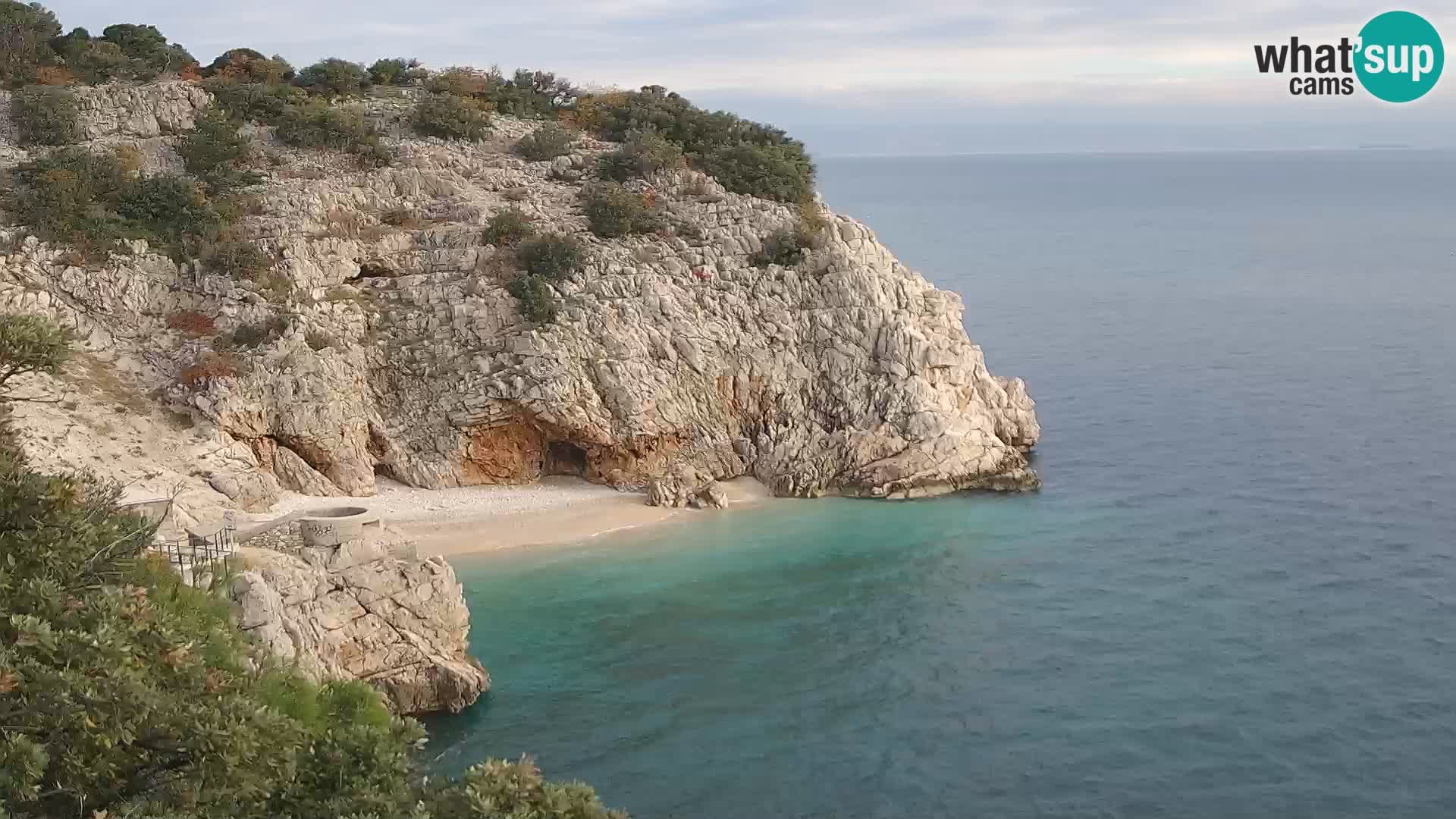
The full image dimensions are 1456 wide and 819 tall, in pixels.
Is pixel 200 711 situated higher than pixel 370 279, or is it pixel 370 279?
pixel 370 279

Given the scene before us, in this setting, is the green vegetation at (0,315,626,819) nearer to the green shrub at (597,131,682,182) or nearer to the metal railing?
the metal railing

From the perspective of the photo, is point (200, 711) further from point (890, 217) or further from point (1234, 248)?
point (890, 217)

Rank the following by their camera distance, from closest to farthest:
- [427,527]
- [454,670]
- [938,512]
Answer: [454,670] < [427,527] < [938,512]

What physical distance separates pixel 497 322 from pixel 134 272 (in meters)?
10.1

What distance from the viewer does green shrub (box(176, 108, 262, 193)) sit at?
1609 inches

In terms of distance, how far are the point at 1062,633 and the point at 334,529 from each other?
48.6 feet

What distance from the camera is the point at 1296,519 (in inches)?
1388

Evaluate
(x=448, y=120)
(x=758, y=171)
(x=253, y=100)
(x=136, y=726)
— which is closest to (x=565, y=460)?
(x=758, y=171)

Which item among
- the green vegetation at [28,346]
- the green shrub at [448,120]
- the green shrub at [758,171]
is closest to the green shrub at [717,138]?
the green shrub at [758,171]

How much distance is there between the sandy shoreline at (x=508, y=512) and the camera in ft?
112

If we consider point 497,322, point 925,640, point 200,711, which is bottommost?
point 925,640

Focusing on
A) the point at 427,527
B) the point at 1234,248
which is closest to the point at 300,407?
the point at 427,527

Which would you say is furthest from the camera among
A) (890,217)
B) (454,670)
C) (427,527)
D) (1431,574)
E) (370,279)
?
(890,217)

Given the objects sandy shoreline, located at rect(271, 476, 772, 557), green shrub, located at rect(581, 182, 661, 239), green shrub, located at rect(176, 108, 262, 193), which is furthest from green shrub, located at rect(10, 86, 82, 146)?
green shrub, located at rect(581, 182, 661, 239)
